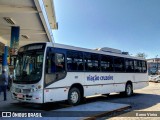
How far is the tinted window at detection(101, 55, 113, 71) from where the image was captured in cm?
1408

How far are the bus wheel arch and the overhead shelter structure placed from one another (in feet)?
19.4

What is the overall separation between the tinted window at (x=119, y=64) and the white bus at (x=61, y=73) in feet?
0.22

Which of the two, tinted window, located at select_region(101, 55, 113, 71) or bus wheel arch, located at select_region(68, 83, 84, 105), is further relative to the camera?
tinted window, located at select_region(101, 55, 113, 71)

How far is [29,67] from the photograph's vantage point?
33.3ft

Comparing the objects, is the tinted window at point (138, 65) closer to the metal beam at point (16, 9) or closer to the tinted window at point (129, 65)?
the tinted window at point (129, 65)

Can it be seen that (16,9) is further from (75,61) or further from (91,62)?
(91,62)

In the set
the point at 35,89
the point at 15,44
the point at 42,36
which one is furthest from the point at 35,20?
the point at 35,89

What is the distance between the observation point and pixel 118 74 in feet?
51.0

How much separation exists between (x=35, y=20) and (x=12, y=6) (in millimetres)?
3547

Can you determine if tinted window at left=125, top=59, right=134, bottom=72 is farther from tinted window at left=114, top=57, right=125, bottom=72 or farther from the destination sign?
the destination sign

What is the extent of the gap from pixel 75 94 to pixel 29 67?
2.81 meters

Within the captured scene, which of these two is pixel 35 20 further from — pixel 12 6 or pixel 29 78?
pixel 29 78

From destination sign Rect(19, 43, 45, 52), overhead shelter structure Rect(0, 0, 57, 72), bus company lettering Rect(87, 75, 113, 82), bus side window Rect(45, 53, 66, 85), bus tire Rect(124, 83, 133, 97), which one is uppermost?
overhead shelter structure Rect(0, 0, 57, 72)

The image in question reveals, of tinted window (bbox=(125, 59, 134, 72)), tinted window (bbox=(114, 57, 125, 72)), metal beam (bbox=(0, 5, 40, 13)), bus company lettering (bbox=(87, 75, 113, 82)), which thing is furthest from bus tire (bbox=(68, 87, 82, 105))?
metal beam (bbox=(0, 5, 40, 13))
